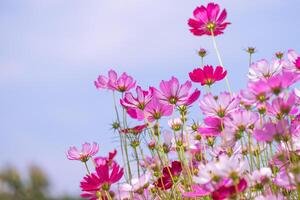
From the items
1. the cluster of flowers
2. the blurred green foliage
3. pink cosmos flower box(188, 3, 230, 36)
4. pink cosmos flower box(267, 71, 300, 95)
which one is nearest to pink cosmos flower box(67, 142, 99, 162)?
the cluster of flowers

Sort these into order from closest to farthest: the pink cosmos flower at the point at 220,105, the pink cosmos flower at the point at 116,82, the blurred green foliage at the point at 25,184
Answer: the pink cosmos flower at the point at 220,105
the pink cosmos flower at the point at 116,82
the blurred green foliage at the point at 25,184

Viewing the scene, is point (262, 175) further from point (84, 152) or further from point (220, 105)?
point (84, 152)

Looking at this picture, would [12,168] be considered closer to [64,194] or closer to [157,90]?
[64,194]

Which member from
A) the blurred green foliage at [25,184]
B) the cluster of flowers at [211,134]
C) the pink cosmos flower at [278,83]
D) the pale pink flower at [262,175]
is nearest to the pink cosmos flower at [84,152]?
the cluster of flowers at [211,134]

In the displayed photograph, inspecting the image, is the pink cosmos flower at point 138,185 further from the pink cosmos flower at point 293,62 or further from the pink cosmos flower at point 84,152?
the pink cosmos flower at point 293,62

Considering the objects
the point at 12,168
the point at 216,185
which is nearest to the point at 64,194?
the point at 12,168

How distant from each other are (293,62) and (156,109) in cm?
39

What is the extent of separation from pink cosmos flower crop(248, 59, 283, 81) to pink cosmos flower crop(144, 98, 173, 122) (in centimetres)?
23

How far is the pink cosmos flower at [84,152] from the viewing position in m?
1.53

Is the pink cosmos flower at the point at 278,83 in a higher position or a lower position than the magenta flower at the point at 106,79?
lower

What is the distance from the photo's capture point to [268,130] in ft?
3.25

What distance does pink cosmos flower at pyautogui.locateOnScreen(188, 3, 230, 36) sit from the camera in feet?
5.17

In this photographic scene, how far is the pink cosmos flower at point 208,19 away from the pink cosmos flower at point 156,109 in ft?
0.95

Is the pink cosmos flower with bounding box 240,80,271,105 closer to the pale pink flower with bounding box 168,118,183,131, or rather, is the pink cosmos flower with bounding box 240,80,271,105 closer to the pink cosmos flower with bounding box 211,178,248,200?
the pink cosmos flower with bounding box 211,178,248,200
